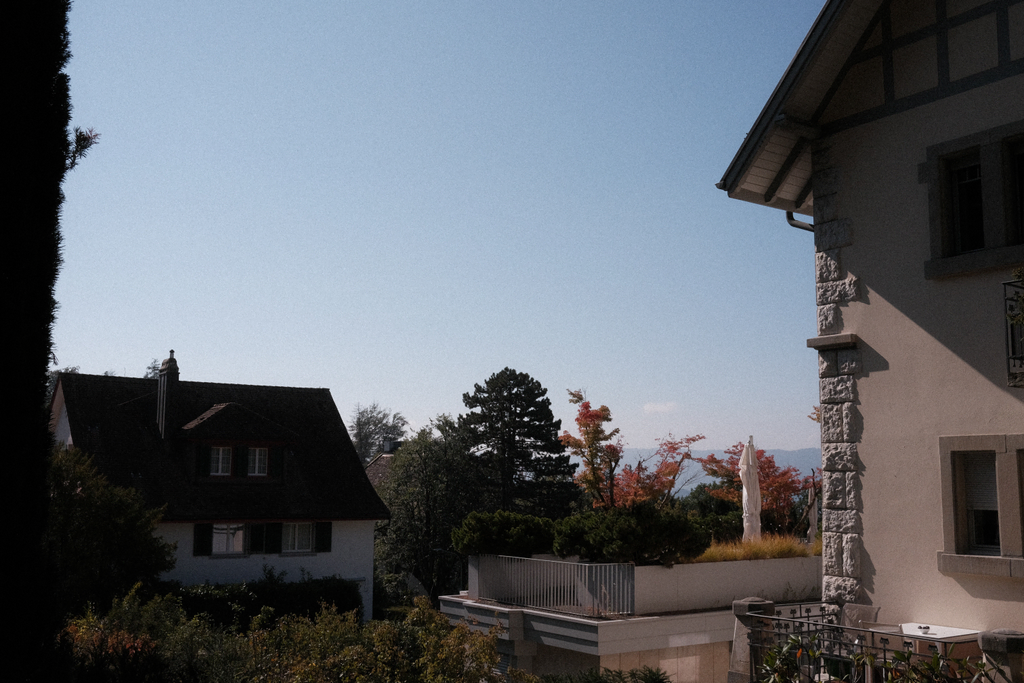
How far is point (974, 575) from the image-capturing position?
948cm

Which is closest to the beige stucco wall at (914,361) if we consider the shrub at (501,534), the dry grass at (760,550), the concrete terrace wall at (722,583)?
the concrete terrace wall at (722,583)

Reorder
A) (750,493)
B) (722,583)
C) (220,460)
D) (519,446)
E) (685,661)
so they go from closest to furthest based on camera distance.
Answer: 1. (685,661)
2. (722,583)
3. (750,493)
4. (220,460)
5. (519,446)

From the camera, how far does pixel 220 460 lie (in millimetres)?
32844

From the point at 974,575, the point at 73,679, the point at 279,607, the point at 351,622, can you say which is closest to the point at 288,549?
the point at 279,607

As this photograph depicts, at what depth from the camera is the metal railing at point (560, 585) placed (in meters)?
17.4

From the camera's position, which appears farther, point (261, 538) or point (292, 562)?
point (292, 562)

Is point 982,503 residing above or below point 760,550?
above

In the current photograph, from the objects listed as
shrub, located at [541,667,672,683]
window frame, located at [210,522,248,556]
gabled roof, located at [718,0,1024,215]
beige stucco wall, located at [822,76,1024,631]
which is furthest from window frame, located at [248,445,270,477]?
beige stucco wall, located at [822,76,1024,631]

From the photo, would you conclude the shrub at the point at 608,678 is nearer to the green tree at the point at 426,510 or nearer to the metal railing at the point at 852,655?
the metal railing at the point at 852,655

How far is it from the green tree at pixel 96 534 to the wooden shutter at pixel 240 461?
7.77 meters

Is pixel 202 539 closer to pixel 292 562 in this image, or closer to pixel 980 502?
pixel 292 562

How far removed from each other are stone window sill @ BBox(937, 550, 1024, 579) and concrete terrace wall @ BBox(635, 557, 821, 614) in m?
8.13

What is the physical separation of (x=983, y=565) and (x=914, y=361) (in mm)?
2245

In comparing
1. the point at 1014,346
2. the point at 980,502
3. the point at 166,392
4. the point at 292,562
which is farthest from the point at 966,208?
the point at 166,392
